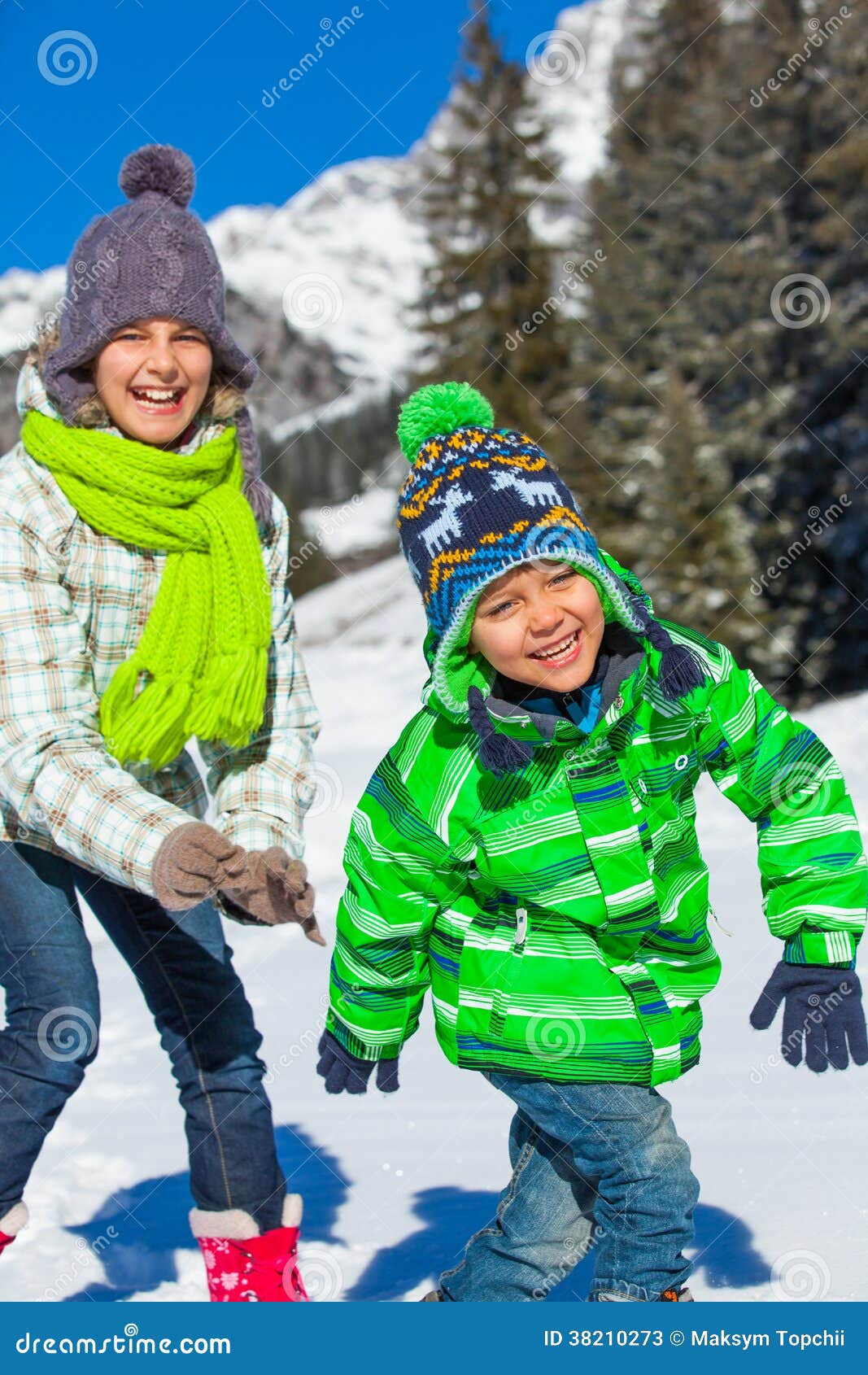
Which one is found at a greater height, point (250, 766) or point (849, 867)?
point (250, 766)

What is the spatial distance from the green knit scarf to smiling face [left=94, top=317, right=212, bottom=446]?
0.19 feet

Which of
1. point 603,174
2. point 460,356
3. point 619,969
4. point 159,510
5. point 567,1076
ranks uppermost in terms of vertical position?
point 603,174

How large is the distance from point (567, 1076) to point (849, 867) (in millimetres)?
605

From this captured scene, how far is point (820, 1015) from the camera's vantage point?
2188mm

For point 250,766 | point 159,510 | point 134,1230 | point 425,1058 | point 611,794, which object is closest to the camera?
point 611,794

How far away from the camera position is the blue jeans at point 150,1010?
8.48 ft

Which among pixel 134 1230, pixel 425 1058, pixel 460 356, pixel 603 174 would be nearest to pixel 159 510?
pixel 134 1230

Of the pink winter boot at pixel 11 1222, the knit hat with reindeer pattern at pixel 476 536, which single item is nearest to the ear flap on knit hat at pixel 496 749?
the knit hat with reindeer pattern at pixel 476 536

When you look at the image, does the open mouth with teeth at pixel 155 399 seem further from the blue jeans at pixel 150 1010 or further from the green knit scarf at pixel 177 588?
the blue jeans at pixel 150 1010

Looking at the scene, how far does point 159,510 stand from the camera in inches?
106

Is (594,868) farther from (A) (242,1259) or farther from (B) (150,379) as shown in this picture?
(B) (150,379)

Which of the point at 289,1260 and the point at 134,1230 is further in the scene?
the point at 134,1230

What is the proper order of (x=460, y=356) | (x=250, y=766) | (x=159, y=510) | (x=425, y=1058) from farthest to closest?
1. (x=460, y=356)
2. (x=425, y=1058)
3. (x=250, y=766)
4. (x=159, y=510)

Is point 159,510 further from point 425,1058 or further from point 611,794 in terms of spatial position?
point 425,1058
